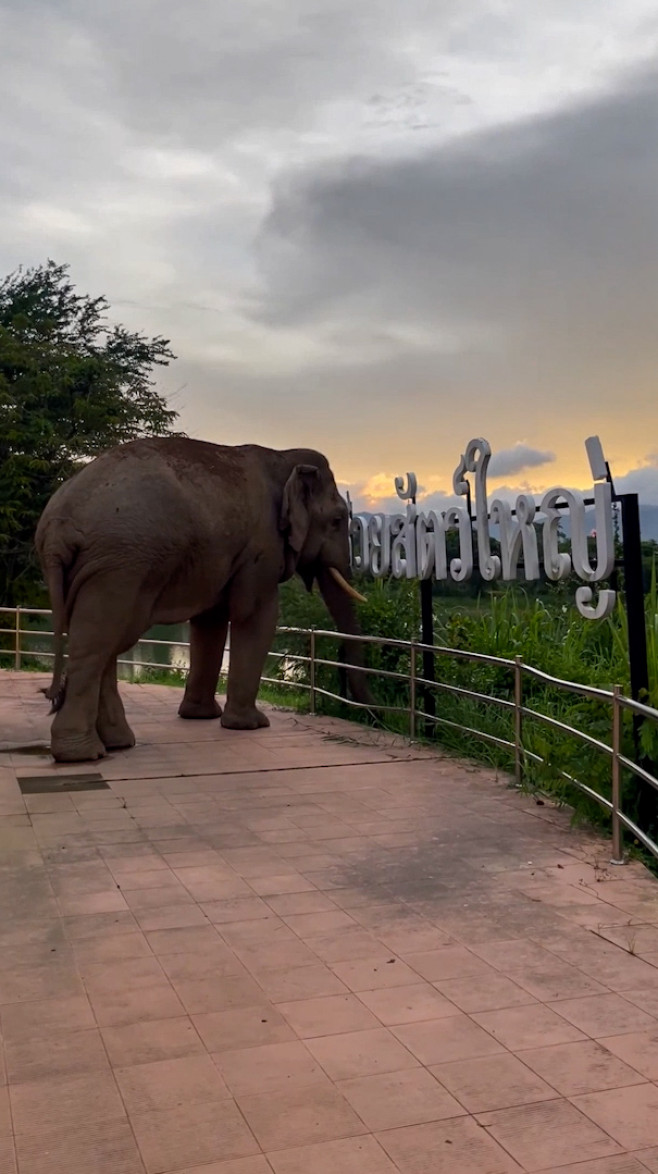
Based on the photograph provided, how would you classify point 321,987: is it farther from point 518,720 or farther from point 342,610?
point 342,610

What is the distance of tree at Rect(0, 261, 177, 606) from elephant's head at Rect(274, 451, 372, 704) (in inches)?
419

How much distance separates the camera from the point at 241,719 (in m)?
9.75

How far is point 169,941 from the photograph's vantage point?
4.53 metres

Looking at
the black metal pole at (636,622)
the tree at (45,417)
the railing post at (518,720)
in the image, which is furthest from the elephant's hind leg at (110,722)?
the tree at (45,417)

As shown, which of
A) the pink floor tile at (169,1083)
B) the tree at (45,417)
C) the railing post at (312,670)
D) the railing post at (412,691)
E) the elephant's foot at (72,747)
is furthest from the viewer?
the tree at (45,417)

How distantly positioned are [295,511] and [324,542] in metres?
0.63

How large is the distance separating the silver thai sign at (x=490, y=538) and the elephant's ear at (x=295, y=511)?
64 centimetres

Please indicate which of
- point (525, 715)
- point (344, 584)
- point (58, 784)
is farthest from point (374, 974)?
point (344, 584)

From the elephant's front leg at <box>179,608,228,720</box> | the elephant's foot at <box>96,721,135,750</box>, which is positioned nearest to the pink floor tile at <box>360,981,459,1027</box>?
the elephant's foot at <box>96,721,135,750</box>

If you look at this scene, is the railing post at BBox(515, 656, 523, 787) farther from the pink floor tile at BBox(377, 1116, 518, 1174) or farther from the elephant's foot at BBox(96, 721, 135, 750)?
the pink floor tile at BBox(377, 1116, 518, 1174)

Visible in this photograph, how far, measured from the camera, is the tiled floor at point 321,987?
3.06 metres

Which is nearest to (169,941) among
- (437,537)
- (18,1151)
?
(18,1151)

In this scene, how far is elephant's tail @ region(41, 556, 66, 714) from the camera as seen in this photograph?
27.5 feet

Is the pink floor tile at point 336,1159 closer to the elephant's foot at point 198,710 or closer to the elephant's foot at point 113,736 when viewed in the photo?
the elephant's foot at point 113,736
